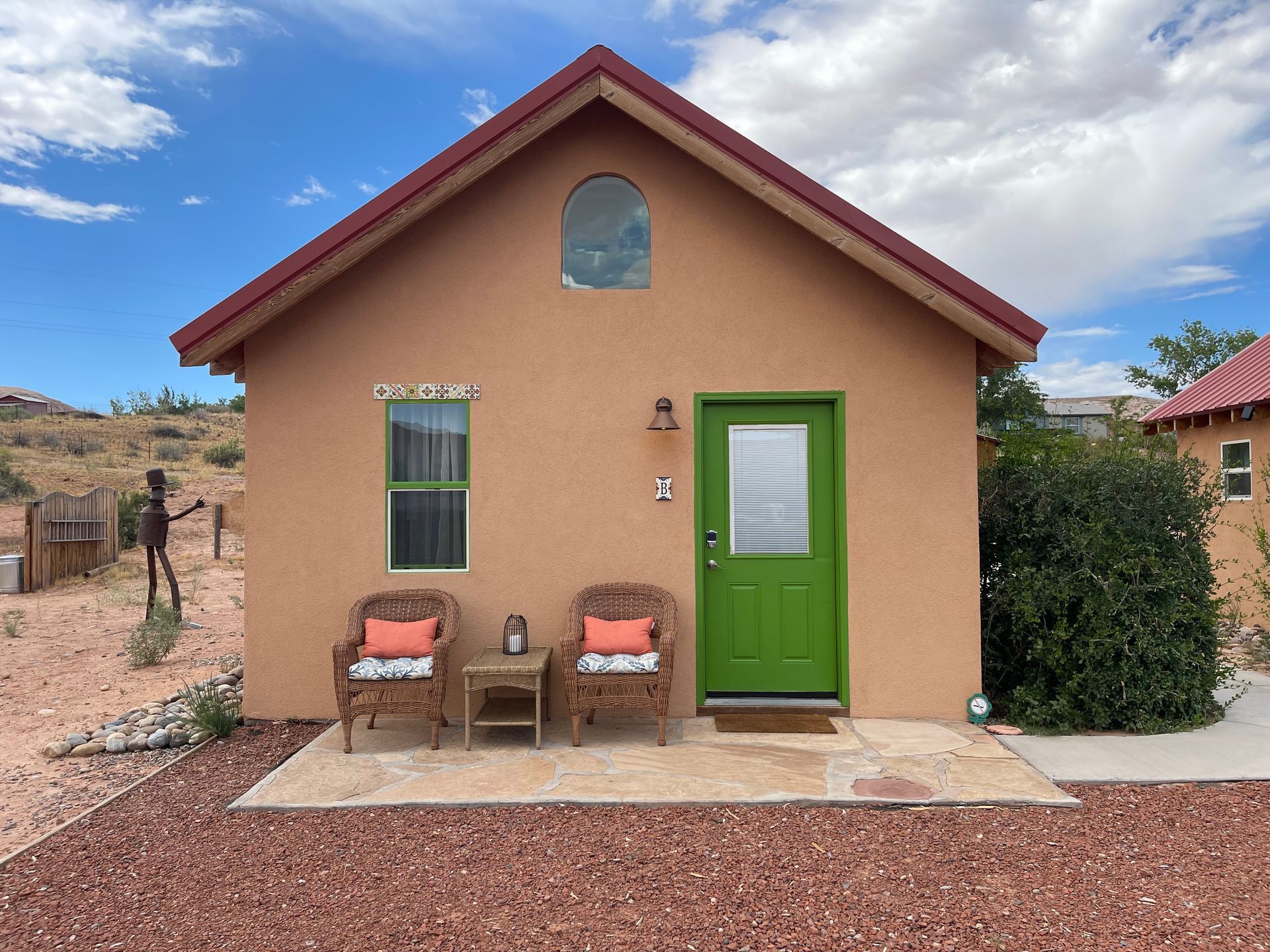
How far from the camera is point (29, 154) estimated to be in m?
29.5

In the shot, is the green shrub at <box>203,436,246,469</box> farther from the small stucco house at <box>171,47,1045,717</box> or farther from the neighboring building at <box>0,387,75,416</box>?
the small stucco house at <box>171,47,1045,717</box>

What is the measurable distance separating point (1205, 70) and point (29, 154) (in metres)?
37.9

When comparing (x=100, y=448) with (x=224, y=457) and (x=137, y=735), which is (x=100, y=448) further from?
(x=137, y=735)

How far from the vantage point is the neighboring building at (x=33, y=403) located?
1539 inches

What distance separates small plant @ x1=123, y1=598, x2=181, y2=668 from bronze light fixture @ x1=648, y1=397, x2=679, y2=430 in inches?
254

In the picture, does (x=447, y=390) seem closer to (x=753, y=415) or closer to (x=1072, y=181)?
(x=753, y=415)

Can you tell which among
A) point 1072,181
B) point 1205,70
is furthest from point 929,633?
point 1205,70

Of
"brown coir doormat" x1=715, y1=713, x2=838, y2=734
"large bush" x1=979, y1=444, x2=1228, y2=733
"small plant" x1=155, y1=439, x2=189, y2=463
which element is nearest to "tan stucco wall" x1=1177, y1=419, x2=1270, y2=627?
"large bush" x1=979, y1=444, x2=1228, y2=733

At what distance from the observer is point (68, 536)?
1477 centimetres

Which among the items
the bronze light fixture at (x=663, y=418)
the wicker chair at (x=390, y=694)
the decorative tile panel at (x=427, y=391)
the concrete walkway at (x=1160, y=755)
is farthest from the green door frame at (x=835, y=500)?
the wicker chair at (x=390, y=694)

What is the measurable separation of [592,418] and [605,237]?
1.45 meters

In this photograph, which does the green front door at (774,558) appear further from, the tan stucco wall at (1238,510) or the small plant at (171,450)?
the small plant at (171,450)

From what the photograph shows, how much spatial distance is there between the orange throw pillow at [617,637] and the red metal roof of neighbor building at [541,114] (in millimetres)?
3134

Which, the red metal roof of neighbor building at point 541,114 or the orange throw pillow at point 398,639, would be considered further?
the orange throw pillow at point 398,639
